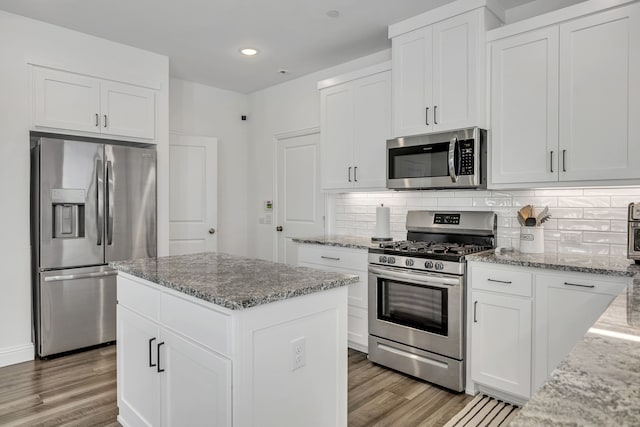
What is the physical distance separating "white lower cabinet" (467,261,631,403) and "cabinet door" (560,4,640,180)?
0.70 metres

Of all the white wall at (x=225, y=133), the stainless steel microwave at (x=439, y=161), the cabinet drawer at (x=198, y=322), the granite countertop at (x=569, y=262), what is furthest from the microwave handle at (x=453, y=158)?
the white wall at (x=225, y=133)

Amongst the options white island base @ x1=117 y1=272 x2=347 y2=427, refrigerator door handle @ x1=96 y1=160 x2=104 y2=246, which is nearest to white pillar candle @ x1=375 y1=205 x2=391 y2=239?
white island base @ x1=117 y1=272 x2=347 y2=427

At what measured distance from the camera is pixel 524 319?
8.27ft

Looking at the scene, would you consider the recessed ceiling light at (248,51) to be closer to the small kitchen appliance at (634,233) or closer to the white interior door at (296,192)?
the white interior door at (296,192)

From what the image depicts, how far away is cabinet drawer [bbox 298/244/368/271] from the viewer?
3.46m

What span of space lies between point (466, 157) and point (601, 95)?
87 centimetres

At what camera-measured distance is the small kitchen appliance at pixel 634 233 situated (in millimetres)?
2320

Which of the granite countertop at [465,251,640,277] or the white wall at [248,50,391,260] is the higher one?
the white wall at [248,50,391,260]

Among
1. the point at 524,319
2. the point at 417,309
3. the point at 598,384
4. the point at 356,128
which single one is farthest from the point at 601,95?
the point at 598,384

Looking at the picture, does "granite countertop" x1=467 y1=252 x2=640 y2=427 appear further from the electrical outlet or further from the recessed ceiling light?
the recessed ceiling light

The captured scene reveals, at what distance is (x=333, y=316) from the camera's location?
6.16ft

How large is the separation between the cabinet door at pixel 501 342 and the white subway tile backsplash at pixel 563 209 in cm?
69

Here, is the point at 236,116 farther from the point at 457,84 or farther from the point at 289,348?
the point at 289,348

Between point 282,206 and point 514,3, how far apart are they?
320cm
